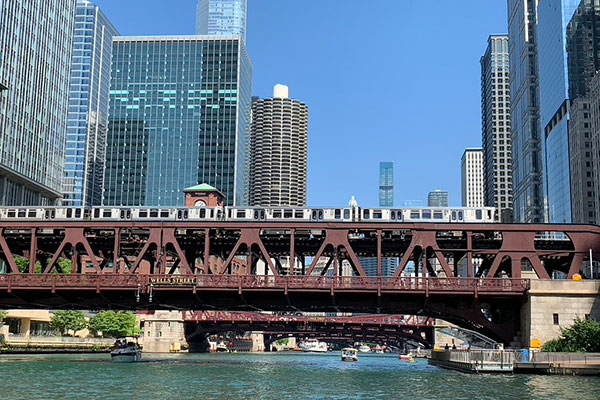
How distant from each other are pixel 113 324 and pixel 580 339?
9875cm

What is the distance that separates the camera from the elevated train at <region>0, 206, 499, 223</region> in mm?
96875

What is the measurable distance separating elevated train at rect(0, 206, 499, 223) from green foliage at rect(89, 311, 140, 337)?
44042 mm

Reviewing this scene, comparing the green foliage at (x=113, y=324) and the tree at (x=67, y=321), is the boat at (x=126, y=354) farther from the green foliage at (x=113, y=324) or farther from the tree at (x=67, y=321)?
the green foliage at (x=113, y=324)

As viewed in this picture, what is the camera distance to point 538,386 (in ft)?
176

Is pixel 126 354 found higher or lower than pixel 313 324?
lower

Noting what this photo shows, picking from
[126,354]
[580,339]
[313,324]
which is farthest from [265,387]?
[313,324]

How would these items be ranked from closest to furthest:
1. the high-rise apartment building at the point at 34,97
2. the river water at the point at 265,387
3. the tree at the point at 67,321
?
the river water at the point at 265,387 → the tree at the point at 67,321 → the high-rise apartment building at the point at 34,97

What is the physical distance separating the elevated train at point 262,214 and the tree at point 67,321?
38865 mm

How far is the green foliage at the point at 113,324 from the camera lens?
146375mm

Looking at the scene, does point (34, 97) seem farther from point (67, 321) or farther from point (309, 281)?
point (309, 281)

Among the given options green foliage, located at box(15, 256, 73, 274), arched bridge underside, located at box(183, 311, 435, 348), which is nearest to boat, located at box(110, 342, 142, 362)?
green foliage, located at box(15, 256, 73, 274)

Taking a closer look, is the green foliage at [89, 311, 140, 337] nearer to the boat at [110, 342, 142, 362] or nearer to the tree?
the tree

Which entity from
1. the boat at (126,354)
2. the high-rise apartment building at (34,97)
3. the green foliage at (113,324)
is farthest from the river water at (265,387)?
the high-rise apartment building at (34,97)

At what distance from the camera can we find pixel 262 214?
330 feet
